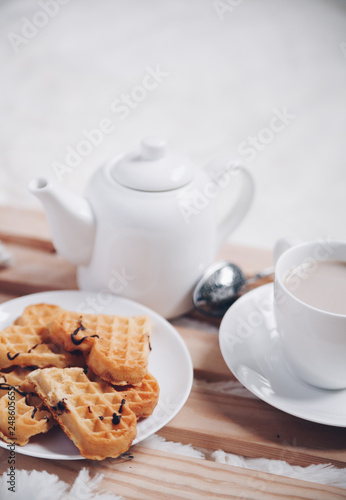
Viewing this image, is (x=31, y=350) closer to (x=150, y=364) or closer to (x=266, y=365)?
(x=150, y=364)

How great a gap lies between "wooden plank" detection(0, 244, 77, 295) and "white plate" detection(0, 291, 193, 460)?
119 mm

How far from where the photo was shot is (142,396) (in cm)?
85

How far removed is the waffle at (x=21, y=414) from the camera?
2.57 ft

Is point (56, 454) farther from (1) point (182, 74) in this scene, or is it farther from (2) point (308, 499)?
(1) point (182, 74)

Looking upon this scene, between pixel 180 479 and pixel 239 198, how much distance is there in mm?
612

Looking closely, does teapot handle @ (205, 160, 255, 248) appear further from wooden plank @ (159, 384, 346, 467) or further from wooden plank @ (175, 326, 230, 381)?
wooden plank @ (159, 384, 346, 467)

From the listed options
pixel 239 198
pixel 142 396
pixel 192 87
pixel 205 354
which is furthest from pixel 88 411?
pixel 192 87

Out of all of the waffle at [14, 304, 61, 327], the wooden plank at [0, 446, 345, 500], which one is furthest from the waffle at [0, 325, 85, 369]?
the wooden plank at [0, 446, 345, 500]

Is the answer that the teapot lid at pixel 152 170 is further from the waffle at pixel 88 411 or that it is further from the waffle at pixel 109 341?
the waffle at pixel 88 411

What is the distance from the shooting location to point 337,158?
1.87m

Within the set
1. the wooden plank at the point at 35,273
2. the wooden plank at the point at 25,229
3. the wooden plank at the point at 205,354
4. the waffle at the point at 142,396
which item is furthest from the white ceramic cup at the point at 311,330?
the wooden plank at the point at 25,229

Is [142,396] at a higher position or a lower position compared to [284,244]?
lower

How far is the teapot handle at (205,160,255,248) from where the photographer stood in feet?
3.68

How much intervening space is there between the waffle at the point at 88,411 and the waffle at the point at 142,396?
0.05 feet
